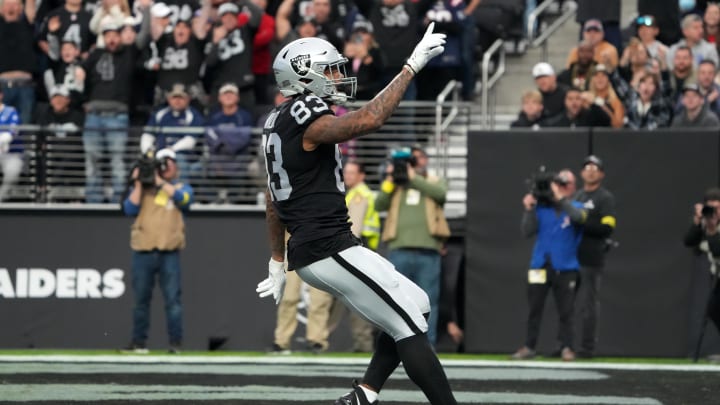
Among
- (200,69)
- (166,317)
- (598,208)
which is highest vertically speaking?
(200,69)

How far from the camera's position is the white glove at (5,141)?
47.8 ft

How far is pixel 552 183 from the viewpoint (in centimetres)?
1291

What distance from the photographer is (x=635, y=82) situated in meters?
14.0

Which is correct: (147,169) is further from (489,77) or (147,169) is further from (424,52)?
(424,52)

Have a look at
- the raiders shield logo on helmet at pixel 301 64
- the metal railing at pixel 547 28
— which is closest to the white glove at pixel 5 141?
the metal railing at pixel 547 28

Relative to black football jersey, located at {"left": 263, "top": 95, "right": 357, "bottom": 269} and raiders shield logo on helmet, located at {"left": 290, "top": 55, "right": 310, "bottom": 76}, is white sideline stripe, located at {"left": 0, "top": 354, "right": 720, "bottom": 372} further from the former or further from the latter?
raiders shield logo on helmet, located at {"left": 290, "top": 55, "right": 310, "bottom": 76}

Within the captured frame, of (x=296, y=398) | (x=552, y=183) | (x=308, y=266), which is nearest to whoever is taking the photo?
(x=308, y=266)

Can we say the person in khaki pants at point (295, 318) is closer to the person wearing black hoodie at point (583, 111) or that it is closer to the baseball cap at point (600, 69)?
the person wearing black hoodie at point (583, 111)

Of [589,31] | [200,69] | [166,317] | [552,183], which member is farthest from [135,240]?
[589,31]

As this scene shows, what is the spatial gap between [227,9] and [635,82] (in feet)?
14.1

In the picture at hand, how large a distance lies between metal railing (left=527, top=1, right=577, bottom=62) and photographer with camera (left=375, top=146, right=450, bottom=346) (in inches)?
126

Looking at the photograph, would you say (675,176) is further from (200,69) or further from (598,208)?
(200,69)

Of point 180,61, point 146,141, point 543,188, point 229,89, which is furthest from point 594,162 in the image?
point 180,61

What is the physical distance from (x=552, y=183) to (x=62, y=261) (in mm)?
4956
